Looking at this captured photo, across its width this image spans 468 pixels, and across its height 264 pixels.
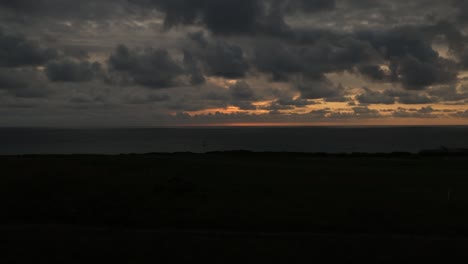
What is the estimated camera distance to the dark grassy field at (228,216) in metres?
9.38

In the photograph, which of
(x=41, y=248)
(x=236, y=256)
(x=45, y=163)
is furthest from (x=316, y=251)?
(x=45, y=163)

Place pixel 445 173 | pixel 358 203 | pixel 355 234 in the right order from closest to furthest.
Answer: pixel 355 234, pixel 358 203, pixel 445 173

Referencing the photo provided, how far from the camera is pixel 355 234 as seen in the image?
1112 centimetres

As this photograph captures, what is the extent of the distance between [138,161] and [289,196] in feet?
45.8

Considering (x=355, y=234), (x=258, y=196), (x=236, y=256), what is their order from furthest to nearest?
1. (x=258, y=196)
2. (x=355, y=234)
3. (x=236, y=256)

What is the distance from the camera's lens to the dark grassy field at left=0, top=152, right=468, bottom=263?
938cm

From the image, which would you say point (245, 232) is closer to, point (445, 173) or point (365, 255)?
point (365, 255)

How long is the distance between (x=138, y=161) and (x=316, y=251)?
19077 millimetres

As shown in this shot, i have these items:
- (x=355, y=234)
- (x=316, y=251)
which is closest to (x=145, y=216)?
(x=316, y=251)

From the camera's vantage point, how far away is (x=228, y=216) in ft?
42.3

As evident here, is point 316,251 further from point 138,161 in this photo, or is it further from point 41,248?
point 138,161

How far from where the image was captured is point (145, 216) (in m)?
12.9

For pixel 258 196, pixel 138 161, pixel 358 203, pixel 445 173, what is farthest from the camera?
pixel 138 161

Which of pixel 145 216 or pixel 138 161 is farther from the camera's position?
pixel 138 161
